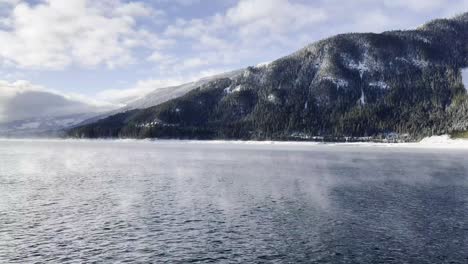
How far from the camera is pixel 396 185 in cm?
6706

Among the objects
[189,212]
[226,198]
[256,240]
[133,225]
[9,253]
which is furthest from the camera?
[226,198]

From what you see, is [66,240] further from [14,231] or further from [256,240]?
[256,240]

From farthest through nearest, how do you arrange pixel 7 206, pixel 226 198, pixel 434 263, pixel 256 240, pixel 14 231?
pixel 226 198 < pixel 7 206 < pixel 14 231 < pixel 256 240 < pixel 434 263

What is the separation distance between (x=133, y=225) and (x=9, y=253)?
11728 millimetres

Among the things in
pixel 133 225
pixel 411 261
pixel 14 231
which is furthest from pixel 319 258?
pixel 14 231

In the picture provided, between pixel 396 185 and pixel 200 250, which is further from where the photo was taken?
pixel 396 185

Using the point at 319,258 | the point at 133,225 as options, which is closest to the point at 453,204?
the point at 319,258

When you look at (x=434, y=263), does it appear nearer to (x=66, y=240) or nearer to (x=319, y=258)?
(x=319, y=258)

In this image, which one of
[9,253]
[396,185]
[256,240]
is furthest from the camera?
[396,185]

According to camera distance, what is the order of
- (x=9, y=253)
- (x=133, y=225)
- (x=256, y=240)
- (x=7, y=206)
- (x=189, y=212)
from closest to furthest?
(x=9, y=253)
(x=256, y=240)
(x=133, y=225)
(x=189, y=212)
(x=7, y=206)

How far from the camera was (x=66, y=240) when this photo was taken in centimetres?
3525

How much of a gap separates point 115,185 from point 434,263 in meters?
52.2

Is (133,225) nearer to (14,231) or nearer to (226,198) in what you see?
(14,231)

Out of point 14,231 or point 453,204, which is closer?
point 14,231
